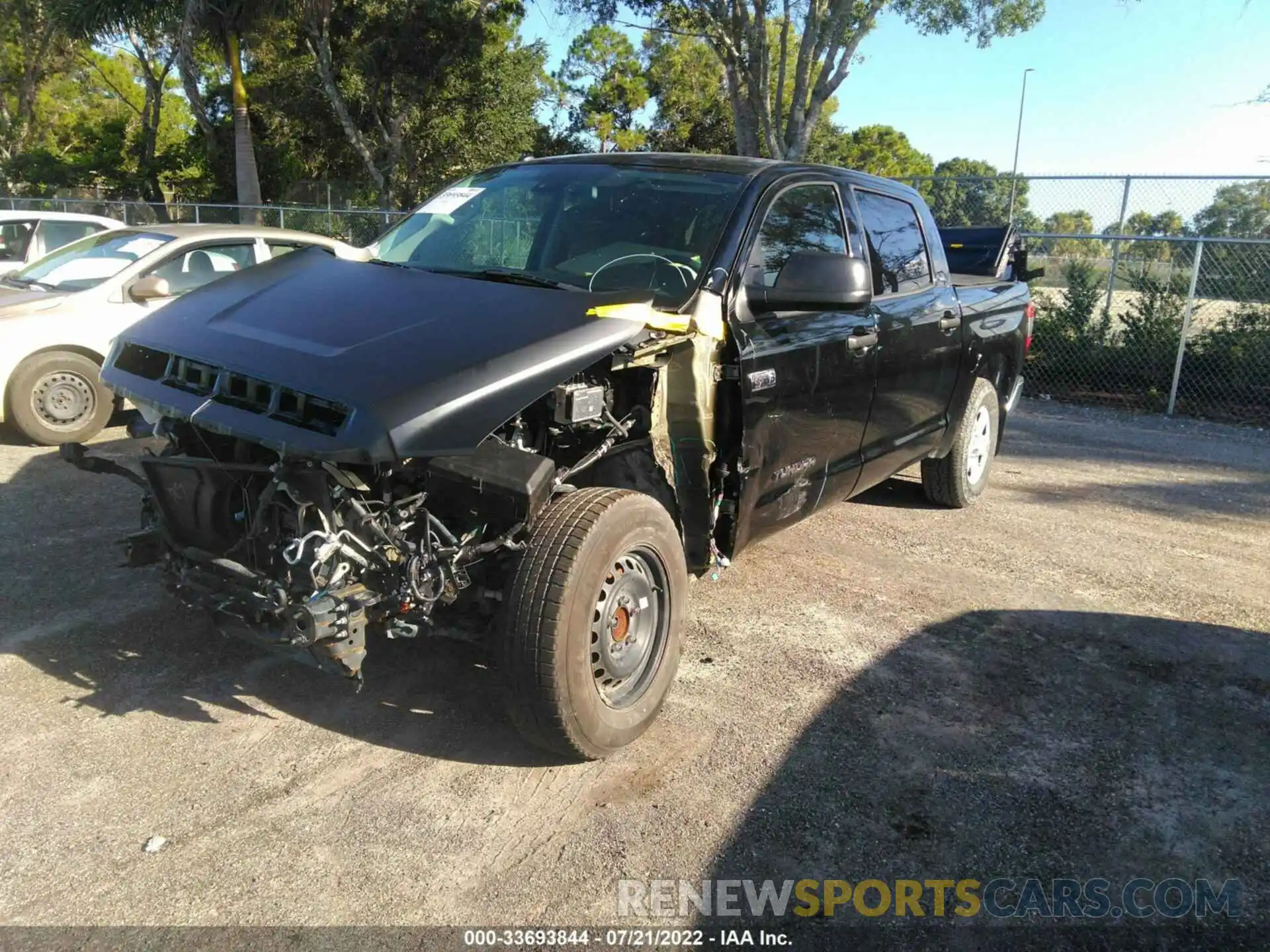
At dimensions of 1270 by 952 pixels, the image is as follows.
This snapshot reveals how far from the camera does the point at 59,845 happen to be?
2742 mm

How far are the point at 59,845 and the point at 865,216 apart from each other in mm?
4275

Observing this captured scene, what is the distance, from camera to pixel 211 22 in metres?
20.2

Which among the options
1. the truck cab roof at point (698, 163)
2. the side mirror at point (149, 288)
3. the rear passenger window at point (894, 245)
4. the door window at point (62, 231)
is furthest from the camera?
the door window at point (62, 231)

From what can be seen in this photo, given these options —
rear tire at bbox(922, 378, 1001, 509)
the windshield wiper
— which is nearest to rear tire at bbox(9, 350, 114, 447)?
the windshield wiper

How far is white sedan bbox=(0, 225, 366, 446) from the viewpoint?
6770 mm

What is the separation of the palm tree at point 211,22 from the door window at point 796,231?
1755cm

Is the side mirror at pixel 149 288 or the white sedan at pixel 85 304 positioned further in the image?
the white sedan at pixel 85 304

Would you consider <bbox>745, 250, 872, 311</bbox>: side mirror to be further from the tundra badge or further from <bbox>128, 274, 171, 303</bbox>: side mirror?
<bbox>128, 274, 171, 303</bbox>: side mirror

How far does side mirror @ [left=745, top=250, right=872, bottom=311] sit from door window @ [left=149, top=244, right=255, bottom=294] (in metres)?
5.26

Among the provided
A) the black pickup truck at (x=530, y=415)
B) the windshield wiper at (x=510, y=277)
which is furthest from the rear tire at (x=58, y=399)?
the windshield wiper at (x=510, y=277)

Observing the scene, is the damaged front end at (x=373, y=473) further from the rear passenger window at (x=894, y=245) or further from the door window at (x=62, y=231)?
the door window at (x=62, y=231)

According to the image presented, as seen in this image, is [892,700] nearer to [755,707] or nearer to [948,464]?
[755,707]

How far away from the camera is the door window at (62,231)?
386 inches

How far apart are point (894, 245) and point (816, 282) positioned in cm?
164
